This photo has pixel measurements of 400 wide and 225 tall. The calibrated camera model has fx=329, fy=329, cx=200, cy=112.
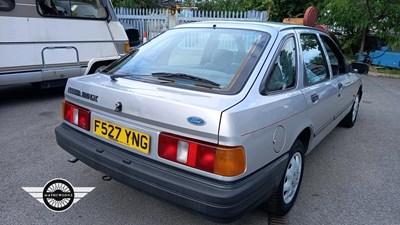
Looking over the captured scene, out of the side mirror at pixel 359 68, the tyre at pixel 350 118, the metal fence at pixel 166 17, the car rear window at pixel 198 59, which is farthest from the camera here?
the metal fence at pixel 166 17

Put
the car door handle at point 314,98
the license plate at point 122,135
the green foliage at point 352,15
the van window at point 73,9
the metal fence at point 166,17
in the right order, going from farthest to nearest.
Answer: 1. the metal fence at point 166,17
2. the green foliage at point 352,15
3. the van window at point 73,9
4. the car door handle at point 314,98
5. the license plate at point 122,135

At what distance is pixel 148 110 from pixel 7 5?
4398 mm

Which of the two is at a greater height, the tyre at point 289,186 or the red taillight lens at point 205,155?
the red taillight lens at point 205,155

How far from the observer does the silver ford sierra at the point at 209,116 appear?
6.51 ft

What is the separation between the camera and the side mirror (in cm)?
446

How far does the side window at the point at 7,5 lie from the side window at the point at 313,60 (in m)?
4.60

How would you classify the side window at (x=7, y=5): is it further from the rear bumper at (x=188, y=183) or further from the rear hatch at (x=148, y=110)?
the rear bumper at (x=188, y=183)

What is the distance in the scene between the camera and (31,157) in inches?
147

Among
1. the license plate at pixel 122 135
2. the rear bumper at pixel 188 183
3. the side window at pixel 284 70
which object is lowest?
the rear bumper at pixel 188 183

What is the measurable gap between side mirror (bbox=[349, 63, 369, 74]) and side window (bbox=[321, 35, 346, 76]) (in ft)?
1.16

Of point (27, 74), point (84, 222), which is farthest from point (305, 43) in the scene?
point (27, 74)

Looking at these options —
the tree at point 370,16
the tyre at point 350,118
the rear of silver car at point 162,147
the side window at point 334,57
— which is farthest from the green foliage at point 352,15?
the rear of silver car at point 162,147

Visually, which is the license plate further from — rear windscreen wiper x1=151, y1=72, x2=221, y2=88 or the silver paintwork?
rear windscreen wiper x1=151, y1=72, x2=221, y2=88

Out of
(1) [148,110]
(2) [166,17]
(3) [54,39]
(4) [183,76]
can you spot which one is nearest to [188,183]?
(1) [148,110]
